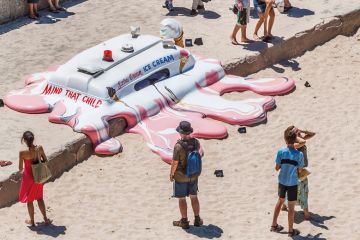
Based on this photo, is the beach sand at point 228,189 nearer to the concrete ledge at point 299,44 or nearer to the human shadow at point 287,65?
the concrete ledge at point 299,44

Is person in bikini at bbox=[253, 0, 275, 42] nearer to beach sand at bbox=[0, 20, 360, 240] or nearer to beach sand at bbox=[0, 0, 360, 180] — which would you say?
beach sand at bbox=[0, 0, 360, 180]

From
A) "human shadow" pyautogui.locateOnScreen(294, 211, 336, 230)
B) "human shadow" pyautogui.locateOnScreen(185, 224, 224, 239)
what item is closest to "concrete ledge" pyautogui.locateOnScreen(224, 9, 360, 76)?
"human shadow" pyautogui.locateOnScreen(294, 211, 336, 230)

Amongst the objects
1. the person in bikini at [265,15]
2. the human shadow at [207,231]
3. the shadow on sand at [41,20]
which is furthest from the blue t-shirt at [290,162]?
the shadow on sand at [41,20]

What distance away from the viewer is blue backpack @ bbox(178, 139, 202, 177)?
13.1 metres

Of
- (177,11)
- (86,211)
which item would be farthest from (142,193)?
(177,11)

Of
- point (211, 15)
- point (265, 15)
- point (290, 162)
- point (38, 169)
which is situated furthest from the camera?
point (211, 15)

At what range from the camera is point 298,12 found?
70.1 feet

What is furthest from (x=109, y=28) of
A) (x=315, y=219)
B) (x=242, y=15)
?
(x=315, y=219)

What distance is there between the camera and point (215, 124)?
16812mm

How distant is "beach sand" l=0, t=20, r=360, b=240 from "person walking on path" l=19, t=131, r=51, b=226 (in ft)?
1.34

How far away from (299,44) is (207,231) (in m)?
7.50

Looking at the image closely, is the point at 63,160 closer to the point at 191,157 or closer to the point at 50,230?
the point at 50,230

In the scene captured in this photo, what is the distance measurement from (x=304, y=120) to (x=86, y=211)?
191 inches

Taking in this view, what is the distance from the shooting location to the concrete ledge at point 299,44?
1909 cm
